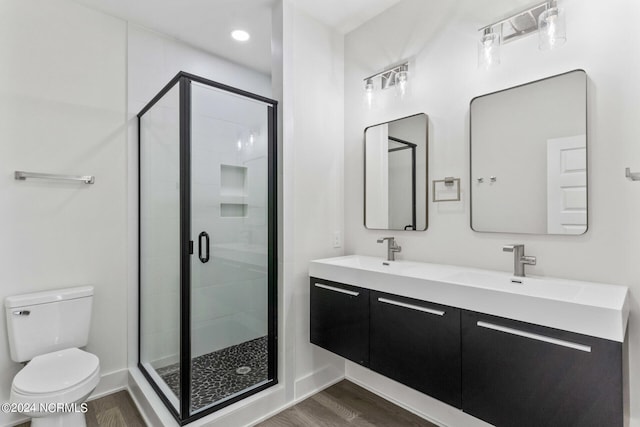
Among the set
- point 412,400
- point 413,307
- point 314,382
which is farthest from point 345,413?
point 413,307

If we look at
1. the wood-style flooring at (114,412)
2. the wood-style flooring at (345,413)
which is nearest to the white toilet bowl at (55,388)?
the wood-style flooring at (114,412)

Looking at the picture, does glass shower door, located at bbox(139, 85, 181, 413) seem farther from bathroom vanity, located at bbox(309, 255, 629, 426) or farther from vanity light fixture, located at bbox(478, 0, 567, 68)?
vanity light fixture, located at bbox(478, 0, 567, 68)

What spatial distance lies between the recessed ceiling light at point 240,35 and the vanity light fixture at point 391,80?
1.11 meters

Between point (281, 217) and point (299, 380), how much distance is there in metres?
1.18

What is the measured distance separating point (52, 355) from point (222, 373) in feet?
3.34

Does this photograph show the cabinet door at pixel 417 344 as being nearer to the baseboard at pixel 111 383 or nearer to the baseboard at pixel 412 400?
the baseboard at pixel 412 400

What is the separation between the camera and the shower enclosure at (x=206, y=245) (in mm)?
1803

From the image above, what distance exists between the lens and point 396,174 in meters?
2.27

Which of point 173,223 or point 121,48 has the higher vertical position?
point 121,48

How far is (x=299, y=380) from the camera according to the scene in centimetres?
225

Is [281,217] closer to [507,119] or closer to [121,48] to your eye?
[507,119]

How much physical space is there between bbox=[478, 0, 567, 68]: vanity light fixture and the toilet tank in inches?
115

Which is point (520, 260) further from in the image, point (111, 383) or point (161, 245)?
point (111, 383)

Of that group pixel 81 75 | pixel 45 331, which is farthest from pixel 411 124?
pixel 45 331
